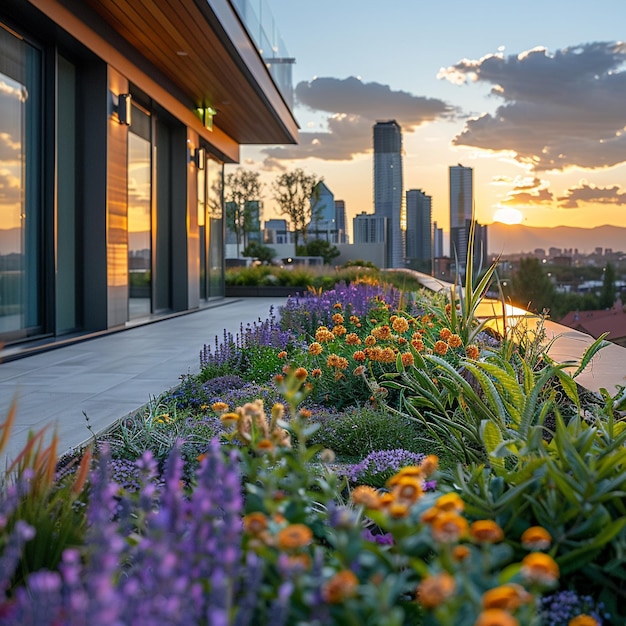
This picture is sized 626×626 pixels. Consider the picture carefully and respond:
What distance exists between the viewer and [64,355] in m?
6.10

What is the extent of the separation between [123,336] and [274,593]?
7.04m

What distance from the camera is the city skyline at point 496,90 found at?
47.8ft

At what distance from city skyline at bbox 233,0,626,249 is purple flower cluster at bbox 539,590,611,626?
212 inches

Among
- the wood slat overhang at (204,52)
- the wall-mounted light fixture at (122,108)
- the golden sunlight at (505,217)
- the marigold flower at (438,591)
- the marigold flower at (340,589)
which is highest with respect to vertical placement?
the wood slat overhang at (204,52)

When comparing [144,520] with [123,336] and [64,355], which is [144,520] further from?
[123,336]

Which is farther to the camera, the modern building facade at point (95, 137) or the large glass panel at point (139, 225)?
the large glass panel at point (139, 225)

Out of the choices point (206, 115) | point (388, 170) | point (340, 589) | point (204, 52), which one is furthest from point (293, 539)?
point (388, 170)

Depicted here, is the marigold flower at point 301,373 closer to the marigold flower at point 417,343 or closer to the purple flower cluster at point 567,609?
the purple flower cluster at point 567,609

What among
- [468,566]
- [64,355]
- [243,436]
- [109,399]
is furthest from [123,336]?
[468,566]

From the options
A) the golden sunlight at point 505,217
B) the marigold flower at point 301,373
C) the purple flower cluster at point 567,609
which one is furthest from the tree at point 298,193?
the purple flower cluster at point 567,609

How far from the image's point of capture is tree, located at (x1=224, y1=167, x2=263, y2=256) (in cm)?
2974

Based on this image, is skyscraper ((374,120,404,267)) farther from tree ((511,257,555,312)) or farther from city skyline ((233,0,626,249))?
city skyline ((233,0,626,249))

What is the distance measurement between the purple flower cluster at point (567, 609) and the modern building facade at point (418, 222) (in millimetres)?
47447

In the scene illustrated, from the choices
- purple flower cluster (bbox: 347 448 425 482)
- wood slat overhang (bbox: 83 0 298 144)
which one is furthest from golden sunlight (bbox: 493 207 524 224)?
wood slat overhang (bbox: 83 0 298 144)
